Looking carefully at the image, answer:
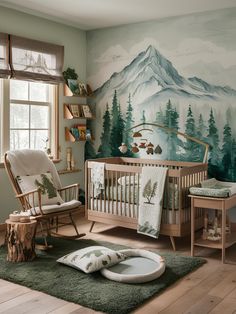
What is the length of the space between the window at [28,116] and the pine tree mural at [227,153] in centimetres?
216

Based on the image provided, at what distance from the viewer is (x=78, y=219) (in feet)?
18.0

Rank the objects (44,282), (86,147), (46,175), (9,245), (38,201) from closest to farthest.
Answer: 1. (44,282)
2. (9,245)
3. (38,201)
4. (46,175)
5. (86,147)

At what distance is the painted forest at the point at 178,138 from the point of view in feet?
15.8

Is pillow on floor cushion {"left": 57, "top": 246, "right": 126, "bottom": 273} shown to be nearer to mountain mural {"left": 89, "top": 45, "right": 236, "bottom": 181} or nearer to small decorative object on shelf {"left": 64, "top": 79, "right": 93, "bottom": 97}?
mountain mural {"left": 89, "top": 45, "right": 236, "bottom": 181}

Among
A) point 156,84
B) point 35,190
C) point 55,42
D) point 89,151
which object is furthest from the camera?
point 89,151

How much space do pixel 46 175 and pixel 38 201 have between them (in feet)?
1.40

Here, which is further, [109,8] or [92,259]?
[109,8]

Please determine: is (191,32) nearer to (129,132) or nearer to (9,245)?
(129,132)

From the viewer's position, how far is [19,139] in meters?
5.08

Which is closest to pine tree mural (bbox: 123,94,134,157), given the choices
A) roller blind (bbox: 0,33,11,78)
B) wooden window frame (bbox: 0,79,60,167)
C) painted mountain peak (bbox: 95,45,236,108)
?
painted mountain peak (bbox: 95,45,236,108)

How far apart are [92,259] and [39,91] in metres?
2.69

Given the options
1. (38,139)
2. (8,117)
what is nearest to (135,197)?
(38,139)

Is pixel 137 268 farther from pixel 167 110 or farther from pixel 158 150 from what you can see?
pixel 167 110

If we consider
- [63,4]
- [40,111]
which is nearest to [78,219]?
[40,111]
